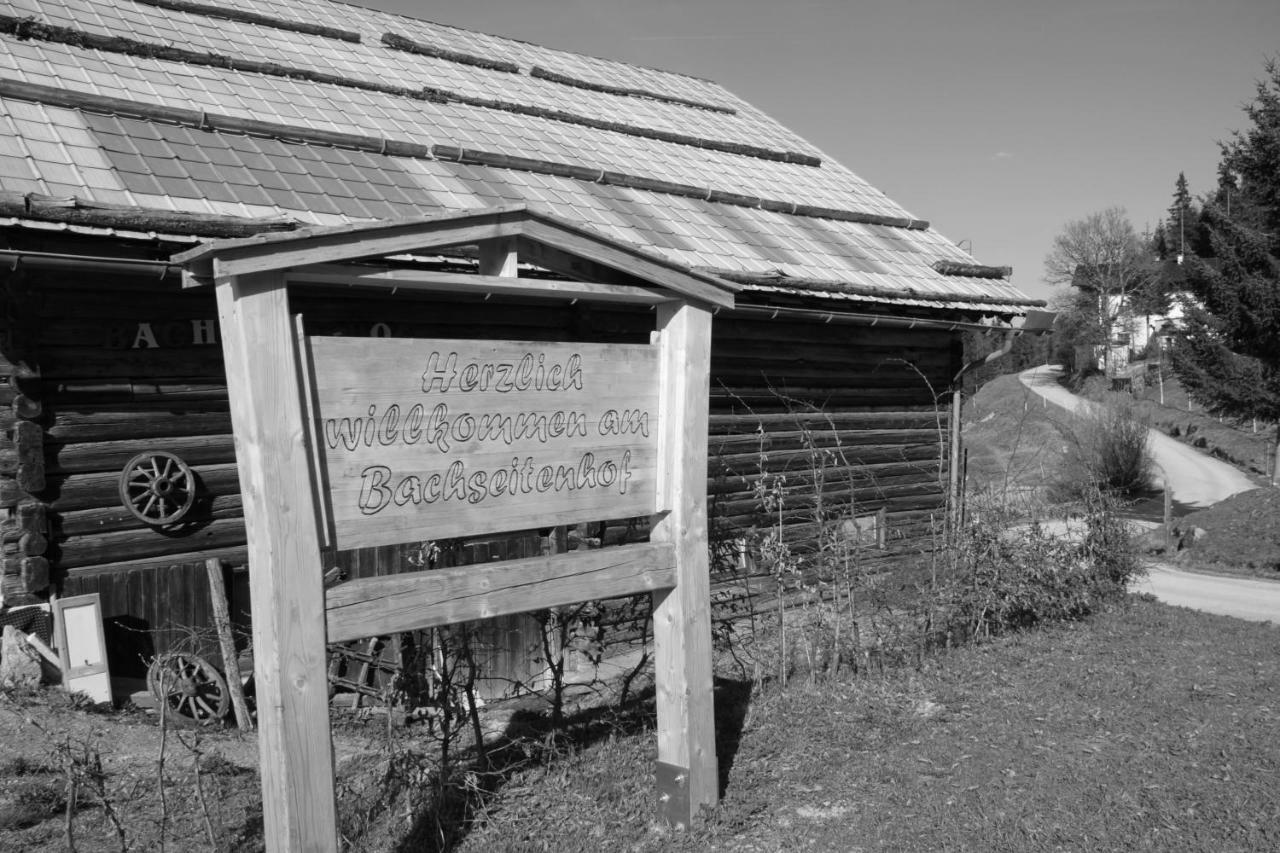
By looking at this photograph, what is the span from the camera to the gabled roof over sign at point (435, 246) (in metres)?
3.36

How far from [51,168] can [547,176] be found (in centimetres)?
478

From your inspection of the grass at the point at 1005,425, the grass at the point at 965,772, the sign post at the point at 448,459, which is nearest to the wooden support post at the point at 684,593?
the sign post at the point at 448,459

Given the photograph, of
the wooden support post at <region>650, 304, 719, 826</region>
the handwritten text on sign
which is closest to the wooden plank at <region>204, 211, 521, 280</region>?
the handwritten text on sign

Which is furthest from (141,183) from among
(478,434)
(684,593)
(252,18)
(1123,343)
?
(1123,343)

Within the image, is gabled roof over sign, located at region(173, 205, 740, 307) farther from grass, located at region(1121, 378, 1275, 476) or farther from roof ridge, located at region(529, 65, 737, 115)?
grass, located at region(1121, 378, 1275, 476)

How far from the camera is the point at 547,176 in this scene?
10.4 meters

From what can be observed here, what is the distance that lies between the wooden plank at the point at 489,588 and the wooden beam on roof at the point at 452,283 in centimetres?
108

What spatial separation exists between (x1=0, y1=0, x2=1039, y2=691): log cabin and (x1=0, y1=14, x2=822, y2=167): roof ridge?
0.10ft

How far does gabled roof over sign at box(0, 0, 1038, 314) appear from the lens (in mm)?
7366

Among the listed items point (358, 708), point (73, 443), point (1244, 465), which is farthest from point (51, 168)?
point (1244, 465)

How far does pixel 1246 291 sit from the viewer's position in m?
24.3

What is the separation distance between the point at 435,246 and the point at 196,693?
14.2 feet

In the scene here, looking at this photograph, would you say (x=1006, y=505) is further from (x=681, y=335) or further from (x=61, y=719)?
(x=61, y=719)

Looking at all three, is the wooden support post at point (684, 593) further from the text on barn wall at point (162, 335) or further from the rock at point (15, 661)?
the rock at point (15, 661)
